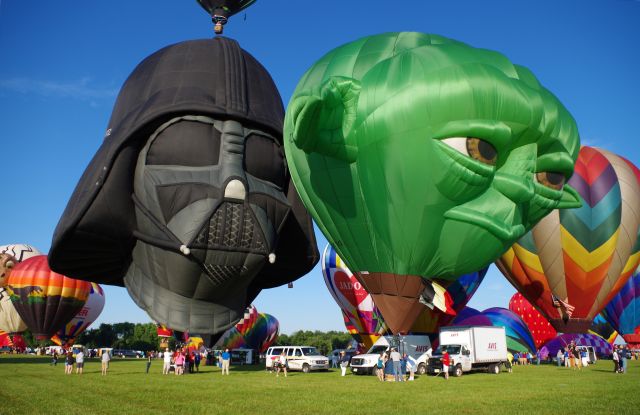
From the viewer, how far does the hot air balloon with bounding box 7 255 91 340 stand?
100.0 ft

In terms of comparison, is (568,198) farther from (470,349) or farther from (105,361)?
(105,361)

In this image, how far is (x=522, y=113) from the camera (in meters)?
11.8

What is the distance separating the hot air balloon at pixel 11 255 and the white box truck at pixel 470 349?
2974 cm

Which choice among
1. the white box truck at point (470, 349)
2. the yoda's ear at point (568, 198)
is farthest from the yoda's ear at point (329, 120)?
the white box truck at point (470, 349)

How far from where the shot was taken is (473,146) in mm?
11656

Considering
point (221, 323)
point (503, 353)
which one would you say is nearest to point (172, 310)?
point (221, 323)

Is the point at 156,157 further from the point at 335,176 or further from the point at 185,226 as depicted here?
the point at 335,176

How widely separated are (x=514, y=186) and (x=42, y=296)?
26.8 metres

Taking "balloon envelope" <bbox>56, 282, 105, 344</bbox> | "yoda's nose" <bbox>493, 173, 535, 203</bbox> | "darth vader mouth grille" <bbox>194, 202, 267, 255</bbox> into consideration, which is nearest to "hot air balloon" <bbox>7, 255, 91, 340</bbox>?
"balloon envelope" <bbox>56, 282, 105, 344</bbox>

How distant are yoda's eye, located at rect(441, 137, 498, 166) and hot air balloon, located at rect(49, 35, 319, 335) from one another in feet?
14.3

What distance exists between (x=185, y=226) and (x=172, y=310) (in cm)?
214

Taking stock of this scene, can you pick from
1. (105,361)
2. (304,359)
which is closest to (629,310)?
(304,359)

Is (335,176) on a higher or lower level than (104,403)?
higher

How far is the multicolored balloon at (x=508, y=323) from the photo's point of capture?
3033 centimetres
